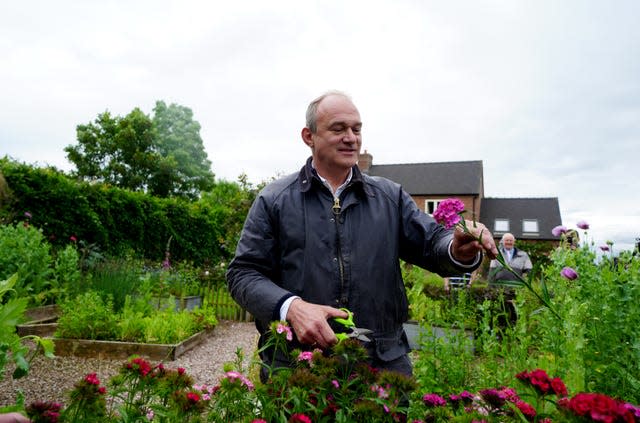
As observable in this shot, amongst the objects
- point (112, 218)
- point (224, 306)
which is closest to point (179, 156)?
point (112, 218)

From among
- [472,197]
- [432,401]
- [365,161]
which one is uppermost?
[365,161]

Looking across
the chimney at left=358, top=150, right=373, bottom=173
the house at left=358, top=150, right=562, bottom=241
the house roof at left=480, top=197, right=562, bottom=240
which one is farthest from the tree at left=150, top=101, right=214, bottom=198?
the house roof at left=480, top=197, right=562, bottom=240

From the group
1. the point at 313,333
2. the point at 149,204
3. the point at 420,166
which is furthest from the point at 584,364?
the point at 420,166

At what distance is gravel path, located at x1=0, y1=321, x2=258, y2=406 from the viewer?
404cm

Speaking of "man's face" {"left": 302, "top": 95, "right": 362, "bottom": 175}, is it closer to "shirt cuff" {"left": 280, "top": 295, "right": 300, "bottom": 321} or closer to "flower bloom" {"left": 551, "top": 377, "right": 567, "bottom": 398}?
"shirt cuff" {"left": 280, "top": 295, "right": 300, "bottom": 321}

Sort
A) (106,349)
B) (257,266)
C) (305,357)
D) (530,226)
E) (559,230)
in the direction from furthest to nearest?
(530,226), (106,349), (559,230), (257,266), (305,357)

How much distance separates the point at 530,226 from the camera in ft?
103

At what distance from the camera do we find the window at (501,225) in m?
31.5

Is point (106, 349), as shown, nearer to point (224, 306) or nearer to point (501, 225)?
point (224, 306)

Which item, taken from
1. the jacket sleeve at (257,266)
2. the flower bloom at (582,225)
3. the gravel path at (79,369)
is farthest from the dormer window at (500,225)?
the jacket sleeve at (257,266)

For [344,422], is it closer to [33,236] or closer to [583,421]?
[583,421]

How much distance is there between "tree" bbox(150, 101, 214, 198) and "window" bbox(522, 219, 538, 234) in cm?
2370

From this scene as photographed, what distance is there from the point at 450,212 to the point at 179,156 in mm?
33037

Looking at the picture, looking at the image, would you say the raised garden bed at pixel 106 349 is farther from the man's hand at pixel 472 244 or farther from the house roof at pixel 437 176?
the house roof at pixel 437 176
